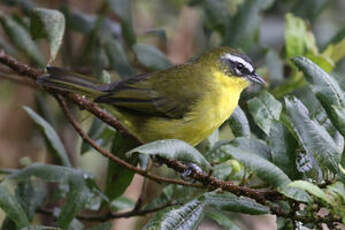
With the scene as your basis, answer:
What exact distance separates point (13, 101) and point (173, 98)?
77.6 inches

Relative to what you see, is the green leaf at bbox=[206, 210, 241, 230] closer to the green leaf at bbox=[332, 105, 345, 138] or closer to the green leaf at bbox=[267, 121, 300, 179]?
the green leaf at bbox=[267, 121, 300, 179]

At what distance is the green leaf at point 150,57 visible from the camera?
3.78 m

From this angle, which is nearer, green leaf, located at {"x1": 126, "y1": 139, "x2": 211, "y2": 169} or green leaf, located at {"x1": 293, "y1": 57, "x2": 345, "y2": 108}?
green leaf, located at {"x1": 126, "y1": 139, "x2": 211, "y2": 169}

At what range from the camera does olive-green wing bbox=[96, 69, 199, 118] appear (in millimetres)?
3305

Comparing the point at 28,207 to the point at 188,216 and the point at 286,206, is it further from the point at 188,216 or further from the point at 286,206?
the point at 286,206

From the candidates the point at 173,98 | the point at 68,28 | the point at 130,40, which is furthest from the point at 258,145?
the point at 68,28

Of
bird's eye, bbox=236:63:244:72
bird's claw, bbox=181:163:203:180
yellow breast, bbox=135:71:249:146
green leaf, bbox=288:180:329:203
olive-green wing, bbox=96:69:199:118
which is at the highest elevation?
bird's eye, bbox=236:63:244:72

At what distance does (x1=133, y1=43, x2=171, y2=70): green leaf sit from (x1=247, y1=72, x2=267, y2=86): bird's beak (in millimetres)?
574

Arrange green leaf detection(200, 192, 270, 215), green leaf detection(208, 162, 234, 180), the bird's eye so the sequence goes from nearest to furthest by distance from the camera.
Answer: green leaf detection(200, 192, 270, 215)
green leaf detection(208, 162, 234, 180)
the bird's eye

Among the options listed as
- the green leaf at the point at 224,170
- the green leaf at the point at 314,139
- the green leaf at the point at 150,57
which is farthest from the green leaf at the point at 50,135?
the green leaf at the point at 314,139

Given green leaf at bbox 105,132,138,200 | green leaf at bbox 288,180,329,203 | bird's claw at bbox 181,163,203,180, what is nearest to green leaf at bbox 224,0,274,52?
green leaf at bbox 105,132,138,200

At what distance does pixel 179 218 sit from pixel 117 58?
5.92ft

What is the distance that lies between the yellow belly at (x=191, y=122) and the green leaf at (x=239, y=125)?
30cm

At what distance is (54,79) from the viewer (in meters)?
2.98
